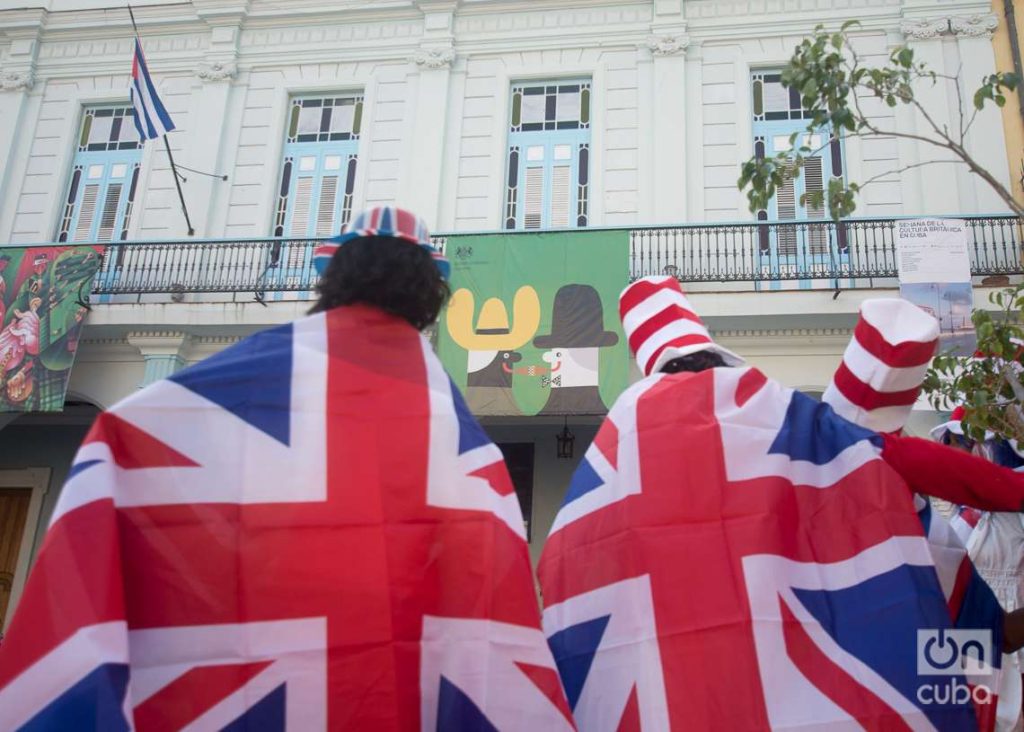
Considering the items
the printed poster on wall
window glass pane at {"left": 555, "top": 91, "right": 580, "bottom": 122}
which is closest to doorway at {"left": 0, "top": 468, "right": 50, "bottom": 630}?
window glass pane at {"left": 555, "top": 91, "right": 580, "bottom": 122}

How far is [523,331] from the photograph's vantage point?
1011 centimetres

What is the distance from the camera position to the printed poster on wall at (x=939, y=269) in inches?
367

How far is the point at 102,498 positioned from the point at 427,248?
0.97 meters

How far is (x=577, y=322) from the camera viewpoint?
1003 centimetres

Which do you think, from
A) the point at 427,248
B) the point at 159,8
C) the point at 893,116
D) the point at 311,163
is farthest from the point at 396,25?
the point at 427,248

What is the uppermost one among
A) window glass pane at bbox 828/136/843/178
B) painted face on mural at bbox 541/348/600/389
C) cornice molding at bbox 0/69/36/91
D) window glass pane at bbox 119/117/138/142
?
cornice molding at bbox 0/69/36/91

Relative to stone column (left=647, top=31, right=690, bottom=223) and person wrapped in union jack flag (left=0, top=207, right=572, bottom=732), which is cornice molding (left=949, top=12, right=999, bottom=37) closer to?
stone column (left=647, top=31, right=690, bottom=223)

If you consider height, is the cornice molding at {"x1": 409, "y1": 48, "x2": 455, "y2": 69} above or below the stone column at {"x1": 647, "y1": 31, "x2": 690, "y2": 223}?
above

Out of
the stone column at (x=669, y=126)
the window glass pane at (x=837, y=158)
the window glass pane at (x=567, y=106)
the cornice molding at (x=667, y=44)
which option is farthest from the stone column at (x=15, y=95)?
the window glass pane at (x=837, y=158)

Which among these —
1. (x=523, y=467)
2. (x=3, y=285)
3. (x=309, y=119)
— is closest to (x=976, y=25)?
(x=523, y=467)

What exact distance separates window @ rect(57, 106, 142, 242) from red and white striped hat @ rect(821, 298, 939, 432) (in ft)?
37.2

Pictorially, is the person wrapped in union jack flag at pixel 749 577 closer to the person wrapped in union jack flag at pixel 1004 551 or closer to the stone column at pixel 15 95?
the person wrapped in union jack flag at pixel 1004 551

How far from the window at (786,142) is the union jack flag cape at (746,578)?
8.87 metres

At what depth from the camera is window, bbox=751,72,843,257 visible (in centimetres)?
1115
